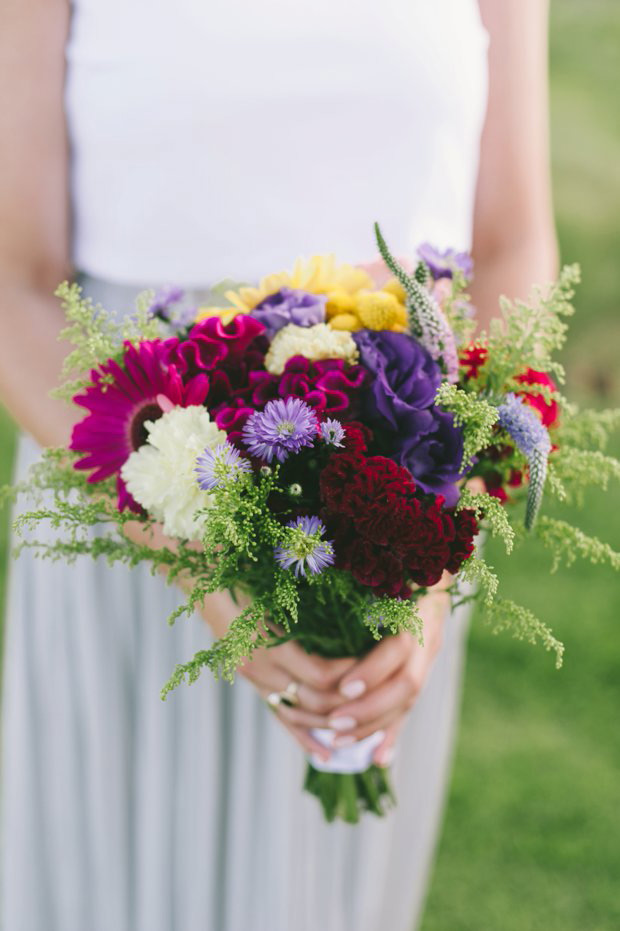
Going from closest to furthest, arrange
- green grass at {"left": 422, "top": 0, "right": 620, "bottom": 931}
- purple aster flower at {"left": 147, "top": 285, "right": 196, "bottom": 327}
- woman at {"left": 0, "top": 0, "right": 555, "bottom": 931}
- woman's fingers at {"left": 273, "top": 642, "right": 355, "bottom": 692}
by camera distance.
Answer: purple aster flower at {"left": 147, "top": 285, "right": 196, "bottom": 327} → woman's fingers at {"left": 273, "top": 642, "right": 355, "bottom": 692} → woman at {"left": 0, "top": 0, "right": 555, "bottom": 931} → green grass at {"left": 422, "top": 0, "right": 620, "bottom": 931}

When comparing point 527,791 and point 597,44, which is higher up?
point 597,44

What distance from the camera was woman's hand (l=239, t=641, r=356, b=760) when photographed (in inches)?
48.5

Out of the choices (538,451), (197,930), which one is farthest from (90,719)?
(538,451)

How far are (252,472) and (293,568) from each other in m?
0.10

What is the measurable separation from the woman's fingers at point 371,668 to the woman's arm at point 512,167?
58 cm

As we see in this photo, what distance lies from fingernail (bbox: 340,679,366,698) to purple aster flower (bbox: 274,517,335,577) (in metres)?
0.41

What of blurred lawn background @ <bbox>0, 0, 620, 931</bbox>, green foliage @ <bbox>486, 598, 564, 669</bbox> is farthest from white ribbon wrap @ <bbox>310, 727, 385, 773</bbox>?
blurred lawn background @ <bbox>0, 0, 620, 931</bbox>

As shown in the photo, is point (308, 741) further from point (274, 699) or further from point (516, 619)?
point (516, 619)

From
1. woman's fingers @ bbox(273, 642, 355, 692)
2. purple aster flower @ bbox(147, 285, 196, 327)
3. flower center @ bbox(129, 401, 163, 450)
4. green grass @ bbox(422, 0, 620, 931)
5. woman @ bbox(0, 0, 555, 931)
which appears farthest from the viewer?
green grass @ bbox(422, 0, 620, 931)

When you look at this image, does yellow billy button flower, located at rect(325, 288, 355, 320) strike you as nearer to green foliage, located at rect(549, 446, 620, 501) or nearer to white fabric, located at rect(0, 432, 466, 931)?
green foliage, located at rect(549, 446, 620, 501)

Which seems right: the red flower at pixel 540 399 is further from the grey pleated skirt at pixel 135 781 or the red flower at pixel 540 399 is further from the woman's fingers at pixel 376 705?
the grey pleated skirt at pixel 135 781

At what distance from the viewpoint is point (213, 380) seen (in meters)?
0.95

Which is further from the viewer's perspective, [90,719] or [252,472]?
[90,719]

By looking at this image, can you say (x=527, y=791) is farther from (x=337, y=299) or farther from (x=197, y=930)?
(x=337, y=299)
